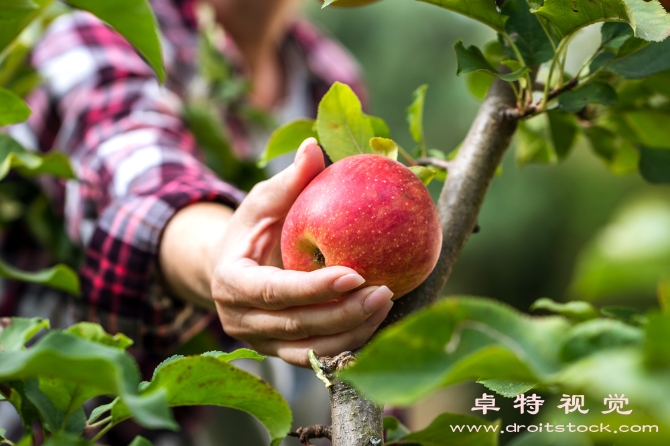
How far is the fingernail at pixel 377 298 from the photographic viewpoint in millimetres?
396

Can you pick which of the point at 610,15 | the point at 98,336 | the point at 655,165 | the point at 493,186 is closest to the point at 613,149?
the point at 655,165

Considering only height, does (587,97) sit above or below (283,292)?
above

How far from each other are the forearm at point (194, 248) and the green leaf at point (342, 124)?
193mm

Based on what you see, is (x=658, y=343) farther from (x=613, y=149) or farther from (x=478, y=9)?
(x=613, y=149)

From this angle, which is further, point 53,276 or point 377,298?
point 53,276

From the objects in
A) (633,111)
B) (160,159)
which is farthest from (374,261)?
(160,159)

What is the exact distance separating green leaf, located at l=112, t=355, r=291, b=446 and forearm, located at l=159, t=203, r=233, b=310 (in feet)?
0.81

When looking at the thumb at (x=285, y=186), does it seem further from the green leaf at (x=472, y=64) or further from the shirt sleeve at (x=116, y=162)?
the shirt sleeve at (x=116, y=162)

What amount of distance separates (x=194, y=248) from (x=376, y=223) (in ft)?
1.06

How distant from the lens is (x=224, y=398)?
339mm

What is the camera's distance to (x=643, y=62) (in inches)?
17.1

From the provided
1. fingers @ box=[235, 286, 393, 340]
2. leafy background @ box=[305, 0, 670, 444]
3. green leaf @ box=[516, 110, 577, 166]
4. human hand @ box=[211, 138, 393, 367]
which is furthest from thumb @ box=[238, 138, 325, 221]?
leafy background @ box=[305, 0, 670, 444]

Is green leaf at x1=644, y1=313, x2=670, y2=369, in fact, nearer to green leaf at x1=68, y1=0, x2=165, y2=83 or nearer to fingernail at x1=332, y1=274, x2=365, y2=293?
fingernail at x1=332, y1=274, x2=365, y2=293

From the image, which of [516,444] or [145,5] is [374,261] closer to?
[516,444]
